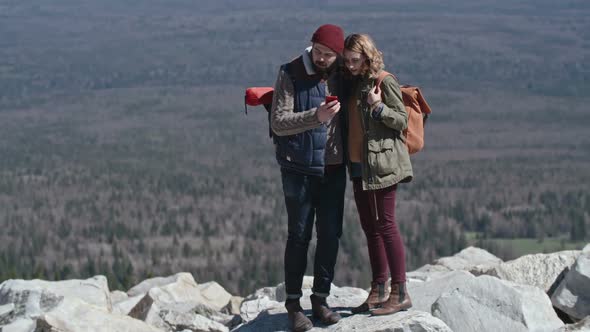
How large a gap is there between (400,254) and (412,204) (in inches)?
7294

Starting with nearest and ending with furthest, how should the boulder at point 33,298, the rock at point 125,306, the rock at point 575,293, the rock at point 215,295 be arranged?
the rock at point 575,293, the boulder at point 33,298, the rock at point 125,306, the rock at point 215,295

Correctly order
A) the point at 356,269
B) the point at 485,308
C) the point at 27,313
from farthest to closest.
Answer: the point at 356,269
the point at 27,313
the point at 485,308

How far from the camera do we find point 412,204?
19488 cm

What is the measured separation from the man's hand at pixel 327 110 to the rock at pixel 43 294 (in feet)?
17.6

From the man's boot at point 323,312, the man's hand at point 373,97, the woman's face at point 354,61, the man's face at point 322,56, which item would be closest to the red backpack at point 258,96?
the man's face at point 322,56

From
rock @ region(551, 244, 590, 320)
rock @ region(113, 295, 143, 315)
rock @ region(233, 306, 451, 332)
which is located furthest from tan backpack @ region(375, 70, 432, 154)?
rock @ region(113, 295, 143, 315)

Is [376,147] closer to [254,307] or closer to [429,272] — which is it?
[254,307]

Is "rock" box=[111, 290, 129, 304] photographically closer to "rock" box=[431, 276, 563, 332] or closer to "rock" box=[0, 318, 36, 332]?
"rock" box=[0, 318, 36, 332]

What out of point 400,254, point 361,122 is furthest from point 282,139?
point 400,254

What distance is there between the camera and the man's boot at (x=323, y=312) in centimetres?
1079

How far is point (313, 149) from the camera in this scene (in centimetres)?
1022

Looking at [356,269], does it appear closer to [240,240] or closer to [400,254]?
[240,240]

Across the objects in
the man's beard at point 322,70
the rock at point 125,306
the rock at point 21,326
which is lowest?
the rock at point 125,306

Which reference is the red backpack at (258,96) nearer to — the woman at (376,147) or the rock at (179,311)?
the woman at (376,147)
